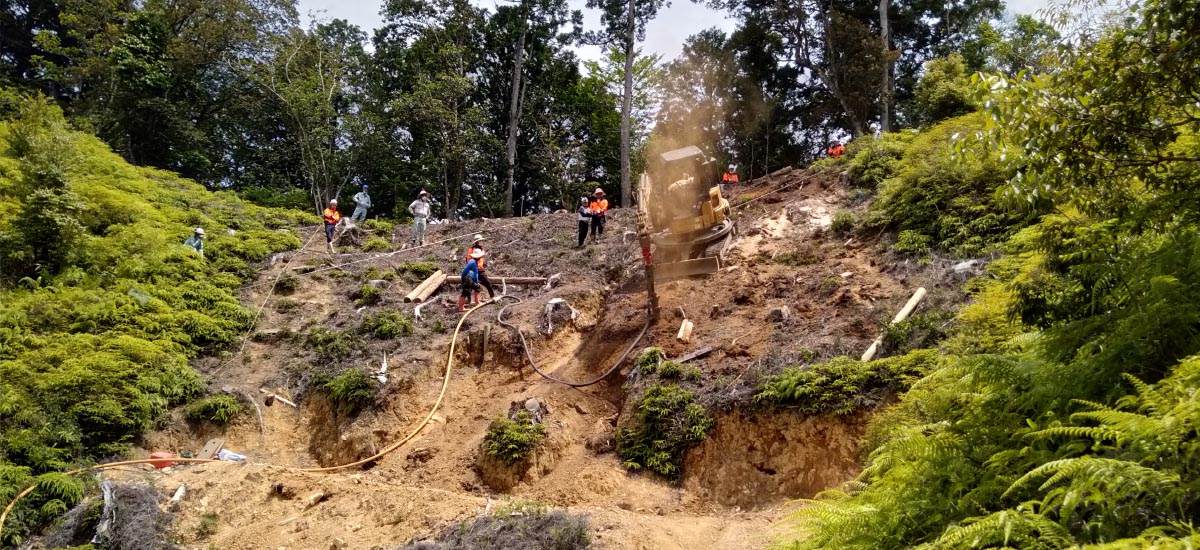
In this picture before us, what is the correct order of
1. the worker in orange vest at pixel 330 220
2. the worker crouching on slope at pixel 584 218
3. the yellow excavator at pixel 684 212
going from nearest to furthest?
the yellow excavator at pixel 684 212, the worker crouching on slope at pixel 584 218, the worker in orange vest at pixel 330 220

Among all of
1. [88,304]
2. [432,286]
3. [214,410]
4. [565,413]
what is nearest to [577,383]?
[565,413]

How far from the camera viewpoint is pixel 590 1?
93.7ft

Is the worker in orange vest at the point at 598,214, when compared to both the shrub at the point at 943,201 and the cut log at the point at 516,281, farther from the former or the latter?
the shrub at the point at 943,201

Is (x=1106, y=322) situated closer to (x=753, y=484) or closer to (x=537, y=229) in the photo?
(x=753, y=484)

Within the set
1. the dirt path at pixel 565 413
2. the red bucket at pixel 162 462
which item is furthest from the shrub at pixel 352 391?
the red bucket at pixel 162 462

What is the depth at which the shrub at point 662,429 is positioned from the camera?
9078mm

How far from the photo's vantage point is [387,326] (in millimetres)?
13773

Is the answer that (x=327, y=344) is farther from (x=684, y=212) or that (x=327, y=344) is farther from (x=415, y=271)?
(x=684, y=212)

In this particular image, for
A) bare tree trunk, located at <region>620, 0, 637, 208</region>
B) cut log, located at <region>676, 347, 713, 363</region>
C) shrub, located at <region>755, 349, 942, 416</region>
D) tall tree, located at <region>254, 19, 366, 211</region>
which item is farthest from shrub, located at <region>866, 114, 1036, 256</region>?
tall tree, located at <region>254, 19, 366, 211</region>

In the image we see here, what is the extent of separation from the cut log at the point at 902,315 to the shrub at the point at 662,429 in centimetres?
226

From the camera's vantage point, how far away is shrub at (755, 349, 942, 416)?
Result: 780 centimetres

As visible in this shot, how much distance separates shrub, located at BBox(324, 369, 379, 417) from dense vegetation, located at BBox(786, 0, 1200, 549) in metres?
9.54

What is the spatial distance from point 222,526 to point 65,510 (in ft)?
6.77

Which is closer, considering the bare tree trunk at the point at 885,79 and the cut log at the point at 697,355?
the cut log at the point at 697,355
